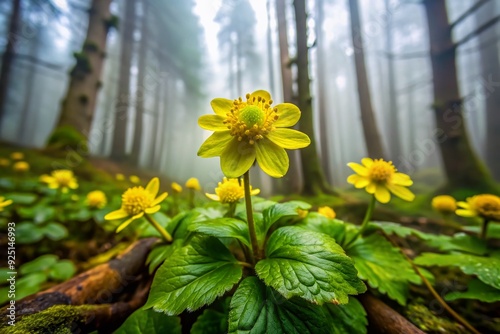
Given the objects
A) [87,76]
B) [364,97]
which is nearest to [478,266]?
[364,97]

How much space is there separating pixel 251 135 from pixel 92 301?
1261mm

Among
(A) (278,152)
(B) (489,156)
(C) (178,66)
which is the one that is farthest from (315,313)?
(C) (178,66)

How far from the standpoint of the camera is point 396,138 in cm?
1516

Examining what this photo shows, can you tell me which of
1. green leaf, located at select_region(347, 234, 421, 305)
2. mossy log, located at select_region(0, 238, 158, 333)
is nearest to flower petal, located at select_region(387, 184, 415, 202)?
green leaf, located at select_region(347, 234, 421, 305)

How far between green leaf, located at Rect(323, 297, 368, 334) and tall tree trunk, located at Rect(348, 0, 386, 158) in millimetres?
5153

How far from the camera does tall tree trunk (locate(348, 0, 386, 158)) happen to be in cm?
544

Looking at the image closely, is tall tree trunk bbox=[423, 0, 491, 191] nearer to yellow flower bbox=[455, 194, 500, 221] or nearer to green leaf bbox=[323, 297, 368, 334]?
yellow flower bbox=[455, 194, 500, 221]

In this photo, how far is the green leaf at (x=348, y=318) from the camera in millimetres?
935

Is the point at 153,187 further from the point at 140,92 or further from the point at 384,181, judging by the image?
the point at 140,92

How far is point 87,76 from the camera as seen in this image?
18.4ft

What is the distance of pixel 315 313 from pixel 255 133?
2.33ft

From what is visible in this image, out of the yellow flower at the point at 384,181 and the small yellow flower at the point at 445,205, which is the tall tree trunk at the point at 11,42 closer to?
the yellow flower at the point at 384,181

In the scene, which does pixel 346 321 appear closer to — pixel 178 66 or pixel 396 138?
pixel 178 66

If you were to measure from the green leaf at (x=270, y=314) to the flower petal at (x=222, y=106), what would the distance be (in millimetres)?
730
